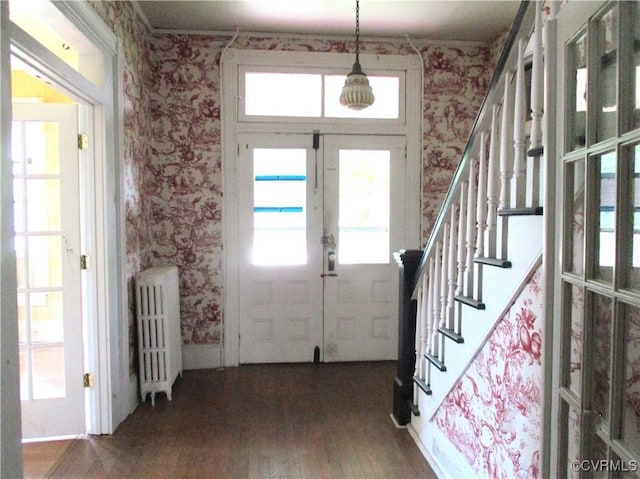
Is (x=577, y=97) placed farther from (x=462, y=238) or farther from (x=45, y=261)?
(x=45, y=261)

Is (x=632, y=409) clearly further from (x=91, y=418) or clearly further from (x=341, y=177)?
(x=341, y=177)

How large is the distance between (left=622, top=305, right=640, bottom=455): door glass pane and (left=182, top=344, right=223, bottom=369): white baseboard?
11.1 feet

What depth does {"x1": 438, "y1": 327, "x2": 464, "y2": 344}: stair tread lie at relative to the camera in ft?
6.62

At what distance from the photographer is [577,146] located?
1.15 m

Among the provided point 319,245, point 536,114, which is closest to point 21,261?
point 319,245

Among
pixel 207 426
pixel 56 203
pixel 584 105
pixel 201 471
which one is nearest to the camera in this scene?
pixel 584 105

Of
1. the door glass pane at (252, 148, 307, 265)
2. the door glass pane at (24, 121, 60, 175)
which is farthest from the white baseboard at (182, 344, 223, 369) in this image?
the door glass pane at (24, 121, 60, 175)

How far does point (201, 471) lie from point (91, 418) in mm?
882

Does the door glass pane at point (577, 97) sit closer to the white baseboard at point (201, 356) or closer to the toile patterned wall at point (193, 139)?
the toile patterned wall at point (193, 139)

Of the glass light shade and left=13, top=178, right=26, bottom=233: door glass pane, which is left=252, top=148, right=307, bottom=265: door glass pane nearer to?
the glass light shade

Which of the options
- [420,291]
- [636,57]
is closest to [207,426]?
[420,291]

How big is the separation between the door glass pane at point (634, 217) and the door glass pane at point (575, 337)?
0.60 ft

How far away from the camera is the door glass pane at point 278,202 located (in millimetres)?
3914
